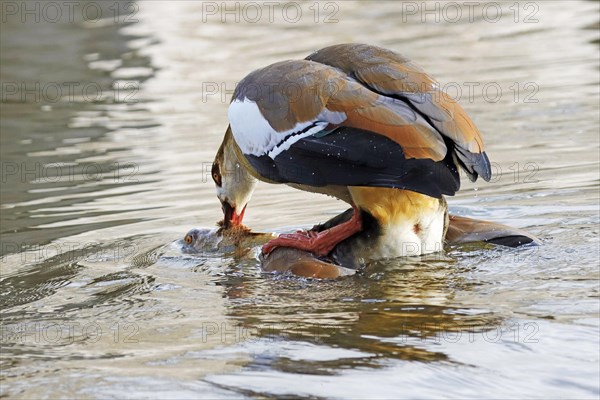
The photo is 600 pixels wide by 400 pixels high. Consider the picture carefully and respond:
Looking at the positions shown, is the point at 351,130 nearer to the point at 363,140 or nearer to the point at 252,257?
the point at 363,140

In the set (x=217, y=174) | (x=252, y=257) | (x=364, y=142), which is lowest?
(x=252, y=257)

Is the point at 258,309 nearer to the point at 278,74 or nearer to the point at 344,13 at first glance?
the point at 278,74

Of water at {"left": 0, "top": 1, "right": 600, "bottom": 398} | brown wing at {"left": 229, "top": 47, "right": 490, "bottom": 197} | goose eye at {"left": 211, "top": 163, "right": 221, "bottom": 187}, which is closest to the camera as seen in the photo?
water at {"left": 0, "top": 1, "right": 600, "bottom": 398}

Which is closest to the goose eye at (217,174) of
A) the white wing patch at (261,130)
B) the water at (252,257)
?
the water at (252,257)

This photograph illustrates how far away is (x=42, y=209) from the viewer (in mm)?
9156

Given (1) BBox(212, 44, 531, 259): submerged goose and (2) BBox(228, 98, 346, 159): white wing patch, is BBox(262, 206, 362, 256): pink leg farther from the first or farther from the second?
(2) BBox(228, 98, 346, 159): white wing patch

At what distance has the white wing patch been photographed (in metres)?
6.61

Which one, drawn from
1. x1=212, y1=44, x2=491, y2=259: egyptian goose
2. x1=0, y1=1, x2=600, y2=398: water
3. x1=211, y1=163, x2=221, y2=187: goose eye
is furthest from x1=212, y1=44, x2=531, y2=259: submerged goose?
x1=211, y1=163, x2=221, y2=187: goose eye

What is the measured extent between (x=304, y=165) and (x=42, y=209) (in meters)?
3.15

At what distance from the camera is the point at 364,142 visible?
6.38m

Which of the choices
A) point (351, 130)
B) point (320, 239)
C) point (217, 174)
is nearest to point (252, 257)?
point (320, 239)

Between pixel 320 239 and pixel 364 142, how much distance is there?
0.90m

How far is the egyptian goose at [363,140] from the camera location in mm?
6305

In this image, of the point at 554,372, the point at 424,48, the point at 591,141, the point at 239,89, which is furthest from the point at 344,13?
the point at 554,372
